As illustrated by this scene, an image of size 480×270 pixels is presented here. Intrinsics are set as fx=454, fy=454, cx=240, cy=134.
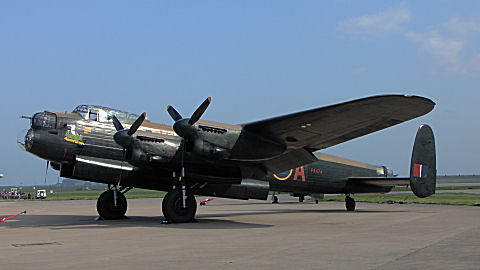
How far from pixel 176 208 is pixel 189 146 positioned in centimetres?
200

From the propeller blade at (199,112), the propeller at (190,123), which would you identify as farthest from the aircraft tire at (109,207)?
the propeller blade at (199,112)

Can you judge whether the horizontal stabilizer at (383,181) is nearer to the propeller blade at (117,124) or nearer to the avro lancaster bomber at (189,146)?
the avro lancaster bomber at (189,146)

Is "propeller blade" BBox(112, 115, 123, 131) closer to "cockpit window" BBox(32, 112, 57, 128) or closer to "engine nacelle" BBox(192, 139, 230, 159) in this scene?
"cockpit window" BBox(32, 112, 57, 128)

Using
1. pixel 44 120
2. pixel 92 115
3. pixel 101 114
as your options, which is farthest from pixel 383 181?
pixel 44 120

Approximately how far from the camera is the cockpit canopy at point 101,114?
47.5 feet

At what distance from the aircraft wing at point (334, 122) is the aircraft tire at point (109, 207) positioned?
214 inches

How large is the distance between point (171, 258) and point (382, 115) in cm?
743

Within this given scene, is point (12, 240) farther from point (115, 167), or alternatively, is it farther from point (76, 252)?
point (115, 167)

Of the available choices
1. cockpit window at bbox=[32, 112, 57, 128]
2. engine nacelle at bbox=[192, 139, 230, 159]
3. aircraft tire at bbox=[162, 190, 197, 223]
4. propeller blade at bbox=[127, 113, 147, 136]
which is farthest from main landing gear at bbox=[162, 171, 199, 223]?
cockpit window at bbox=[32, 112, 57, 128]

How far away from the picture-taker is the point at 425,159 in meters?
17.1

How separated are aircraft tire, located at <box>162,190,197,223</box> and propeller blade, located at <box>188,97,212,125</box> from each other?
7.76ft

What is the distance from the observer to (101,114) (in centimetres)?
1470

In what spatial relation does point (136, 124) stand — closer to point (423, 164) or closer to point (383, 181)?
point (423, 164)

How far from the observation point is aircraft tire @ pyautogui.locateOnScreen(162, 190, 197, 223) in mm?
13422
